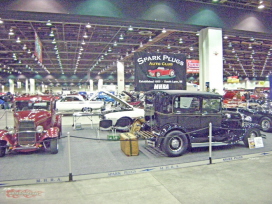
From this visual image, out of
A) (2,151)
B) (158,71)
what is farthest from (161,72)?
(2,151)

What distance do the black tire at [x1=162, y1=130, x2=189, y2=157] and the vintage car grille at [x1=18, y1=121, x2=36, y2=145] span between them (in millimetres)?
4010

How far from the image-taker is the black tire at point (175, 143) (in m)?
6.82

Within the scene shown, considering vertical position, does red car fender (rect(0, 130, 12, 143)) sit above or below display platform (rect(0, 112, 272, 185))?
above

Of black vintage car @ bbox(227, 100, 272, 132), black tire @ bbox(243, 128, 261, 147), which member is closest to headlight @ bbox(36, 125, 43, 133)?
black tire @ bbox(243, 128, 261, 147)

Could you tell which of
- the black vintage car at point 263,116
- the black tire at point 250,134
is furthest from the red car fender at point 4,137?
the black vintage car at point 263,116

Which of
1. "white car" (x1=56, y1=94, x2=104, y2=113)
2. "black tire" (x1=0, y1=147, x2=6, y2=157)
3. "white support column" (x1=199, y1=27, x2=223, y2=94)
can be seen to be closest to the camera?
"black tire" (x1=0, y1=147, x2=6, y2=157)

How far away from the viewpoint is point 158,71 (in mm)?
8789

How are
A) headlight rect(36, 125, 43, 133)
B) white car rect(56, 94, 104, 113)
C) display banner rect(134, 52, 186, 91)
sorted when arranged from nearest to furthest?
headlight rect(36, 125, 43, 133)
display banner rect(134, 52, 186, 91)
white car rect(56, 94, 104, 113)

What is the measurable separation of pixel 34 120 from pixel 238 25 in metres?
13.4

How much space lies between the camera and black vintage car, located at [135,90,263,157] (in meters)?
6.99

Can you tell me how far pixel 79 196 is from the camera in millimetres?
4465

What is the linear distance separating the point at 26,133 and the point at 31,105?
155 cm

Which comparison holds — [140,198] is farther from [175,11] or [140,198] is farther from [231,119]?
[175,11]

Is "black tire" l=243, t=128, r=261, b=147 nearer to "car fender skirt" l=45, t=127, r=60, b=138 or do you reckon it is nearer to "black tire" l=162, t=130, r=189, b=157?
"black tire" l=162, t=130, r=189, b=157
